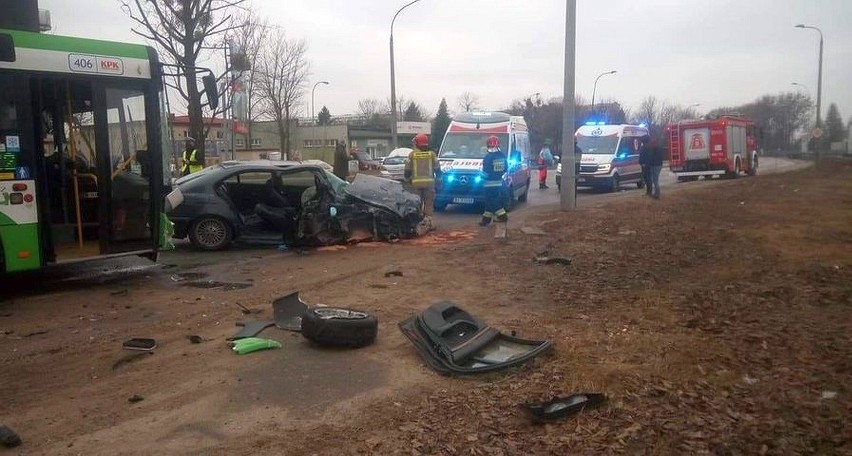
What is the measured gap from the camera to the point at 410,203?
12750mm

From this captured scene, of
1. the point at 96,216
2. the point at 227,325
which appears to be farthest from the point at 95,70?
the point at 227,325

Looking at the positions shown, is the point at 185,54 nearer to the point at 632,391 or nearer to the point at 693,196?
the point at 693,196

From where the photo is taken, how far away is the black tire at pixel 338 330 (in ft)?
19.2

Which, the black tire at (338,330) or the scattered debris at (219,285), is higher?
the black tire at (338,330)

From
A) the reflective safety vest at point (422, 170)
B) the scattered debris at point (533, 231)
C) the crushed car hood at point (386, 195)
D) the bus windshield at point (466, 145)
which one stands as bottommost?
the scattered debris at point (533, 231)

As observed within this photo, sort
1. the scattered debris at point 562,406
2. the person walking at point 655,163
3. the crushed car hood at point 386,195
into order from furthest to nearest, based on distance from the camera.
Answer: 1. the person walking at point 655,163
2. the crushed car hood at point 386,195
3. the scattered debris at point 562,406

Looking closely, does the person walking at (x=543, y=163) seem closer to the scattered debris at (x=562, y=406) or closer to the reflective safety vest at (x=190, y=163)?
the reflective safety vest at (x=190, y=163)

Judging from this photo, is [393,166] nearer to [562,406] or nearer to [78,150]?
[78,150]

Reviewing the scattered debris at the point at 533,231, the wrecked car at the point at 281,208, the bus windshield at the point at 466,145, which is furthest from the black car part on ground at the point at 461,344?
the bus windshield at the point at 466,145

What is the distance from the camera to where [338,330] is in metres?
5.87

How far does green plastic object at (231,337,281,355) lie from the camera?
5859 mm

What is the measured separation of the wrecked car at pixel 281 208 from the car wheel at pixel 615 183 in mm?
15091

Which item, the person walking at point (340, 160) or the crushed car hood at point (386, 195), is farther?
the person walking at point (340, 160)

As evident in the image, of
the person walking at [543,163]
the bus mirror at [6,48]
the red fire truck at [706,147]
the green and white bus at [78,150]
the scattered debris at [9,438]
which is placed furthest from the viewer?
the red fire truck at [706,147]
